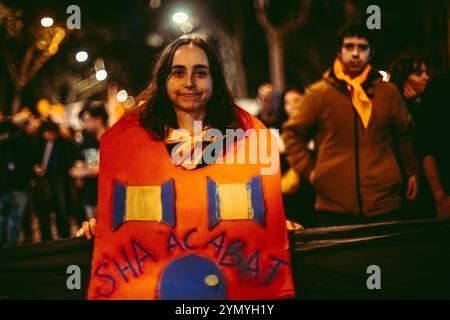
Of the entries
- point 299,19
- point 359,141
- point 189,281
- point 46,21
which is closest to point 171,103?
point 189,281

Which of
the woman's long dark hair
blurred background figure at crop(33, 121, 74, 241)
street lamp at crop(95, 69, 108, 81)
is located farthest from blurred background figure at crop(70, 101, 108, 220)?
street lamp at crop(95, 69, 108, 81)

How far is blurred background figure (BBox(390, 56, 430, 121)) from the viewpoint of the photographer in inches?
241

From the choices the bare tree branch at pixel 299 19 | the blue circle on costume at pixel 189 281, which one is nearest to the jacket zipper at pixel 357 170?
the blue circle on costume at pixel 189 281

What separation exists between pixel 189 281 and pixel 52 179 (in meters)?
7.20

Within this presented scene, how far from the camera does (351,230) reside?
156 inches

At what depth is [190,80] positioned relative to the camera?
12.1ft

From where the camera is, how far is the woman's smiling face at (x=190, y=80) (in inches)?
146

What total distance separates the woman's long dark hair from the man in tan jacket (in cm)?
151

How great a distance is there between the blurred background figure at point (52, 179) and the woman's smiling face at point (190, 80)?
262 inches

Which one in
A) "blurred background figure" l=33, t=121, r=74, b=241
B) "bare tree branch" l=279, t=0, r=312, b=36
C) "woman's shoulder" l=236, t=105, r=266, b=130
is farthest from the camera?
"bare tree branch" l=279, t=0, r=312, b=36

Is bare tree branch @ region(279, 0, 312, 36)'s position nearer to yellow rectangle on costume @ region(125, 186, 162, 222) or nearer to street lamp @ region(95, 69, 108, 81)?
street lamp @ region(95, 69, 108, 81)
